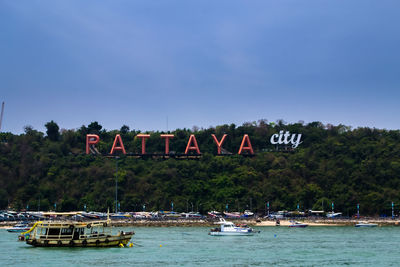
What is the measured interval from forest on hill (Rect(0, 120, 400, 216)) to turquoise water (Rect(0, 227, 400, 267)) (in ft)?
187

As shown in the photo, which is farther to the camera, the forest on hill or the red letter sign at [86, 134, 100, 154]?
the red letter sign at [86, 134, 100, 154]

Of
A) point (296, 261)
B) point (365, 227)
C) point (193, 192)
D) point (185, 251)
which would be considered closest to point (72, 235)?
point (185, 251)

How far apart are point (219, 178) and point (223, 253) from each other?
9020cm

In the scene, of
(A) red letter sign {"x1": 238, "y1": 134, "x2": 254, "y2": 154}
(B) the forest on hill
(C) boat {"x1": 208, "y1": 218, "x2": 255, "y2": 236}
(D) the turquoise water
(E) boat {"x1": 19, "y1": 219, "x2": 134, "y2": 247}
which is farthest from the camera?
(A) red letter sign {"x1": 238, "y1": 134, "x2": 254, "y2": 154}

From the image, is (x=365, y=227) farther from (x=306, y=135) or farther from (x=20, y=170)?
(x=20, y=170)

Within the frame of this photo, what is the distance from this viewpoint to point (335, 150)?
177 meters

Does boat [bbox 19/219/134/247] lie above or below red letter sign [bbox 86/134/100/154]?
below

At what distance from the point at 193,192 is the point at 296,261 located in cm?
9283

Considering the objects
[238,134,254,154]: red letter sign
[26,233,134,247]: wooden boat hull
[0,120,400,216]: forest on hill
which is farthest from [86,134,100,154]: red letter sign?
[26,233,134,247]: wooden boat hull

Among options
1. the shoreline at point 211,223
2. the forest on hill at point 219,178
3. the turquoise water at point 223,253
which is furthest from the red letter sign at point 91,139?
the turquoise water at point 223,253

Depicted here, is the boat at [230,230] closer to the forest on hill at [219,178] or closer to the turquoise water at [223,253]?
the turquoise water at [223,253]

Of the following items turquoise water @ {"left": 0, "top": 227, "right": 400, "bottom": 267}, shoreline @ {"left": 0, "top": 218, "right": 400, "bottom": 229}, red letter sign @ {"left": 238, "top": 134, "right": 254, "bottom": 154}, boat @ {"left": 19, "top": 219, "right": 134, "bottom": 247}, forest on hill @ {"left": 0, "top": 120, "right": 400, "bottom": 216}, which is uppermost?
red letter sign @ {"left": 238, "top": 134, "right": 254, "bottom": 154}

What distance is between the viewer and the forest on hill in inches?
6132

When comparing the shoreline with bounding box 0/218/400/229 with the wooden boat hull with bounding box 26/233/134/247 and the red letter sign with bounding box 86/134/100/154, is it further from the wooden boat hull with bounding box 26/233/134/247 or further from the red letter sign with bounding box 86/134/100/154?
the wooden boat hull with bounding box 26/233/134/247
